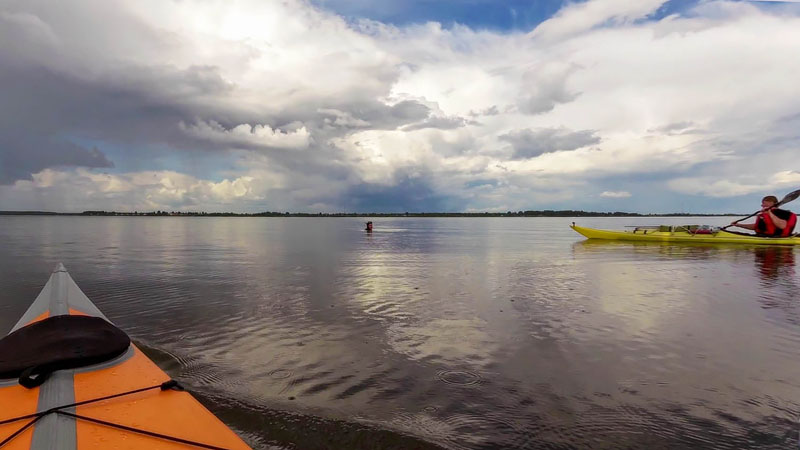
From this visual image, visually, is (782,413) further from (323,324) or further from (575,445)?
(323,324)

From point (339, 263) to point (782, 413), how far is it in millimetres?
21589

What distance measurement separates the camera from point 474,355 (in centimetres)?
880

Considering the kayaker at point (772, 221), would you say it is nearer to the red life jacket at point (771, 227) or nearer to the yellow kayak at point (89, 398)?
the red life jacket at point (771, 227)

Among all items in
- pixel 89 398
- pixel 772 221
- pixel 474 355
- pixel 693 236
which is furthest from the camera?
pixel 693 236

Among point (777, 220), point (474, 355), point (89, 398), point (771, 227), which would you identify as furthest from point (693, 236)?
point (89, 398)

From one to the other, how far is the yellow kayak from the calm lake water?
4.17 ft

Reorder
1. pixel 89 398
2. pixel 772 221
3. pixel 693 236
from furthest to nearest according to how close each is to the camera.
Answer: pixel 693 236 < pixel 772 221 < pixel 89 398

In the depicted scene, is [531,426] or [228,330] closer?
[531,426]

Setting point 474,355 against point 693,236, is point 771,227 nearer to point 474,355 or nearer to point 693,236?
point 693,236

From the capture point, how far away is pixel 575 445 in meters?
5.42

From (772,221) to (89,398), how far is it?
48.5 meters

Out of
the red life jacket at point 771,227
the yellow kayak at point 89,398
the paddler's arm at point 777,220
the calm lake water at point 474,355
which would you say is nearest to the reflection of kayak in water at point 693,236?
the red life jacket at point 771,227

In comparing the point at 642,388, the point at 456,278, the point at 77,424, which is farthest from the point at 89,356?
the point at 456,278

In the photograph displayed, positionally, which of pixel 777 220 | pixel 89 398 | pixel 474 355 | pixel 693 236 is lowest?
pixel 474 355
